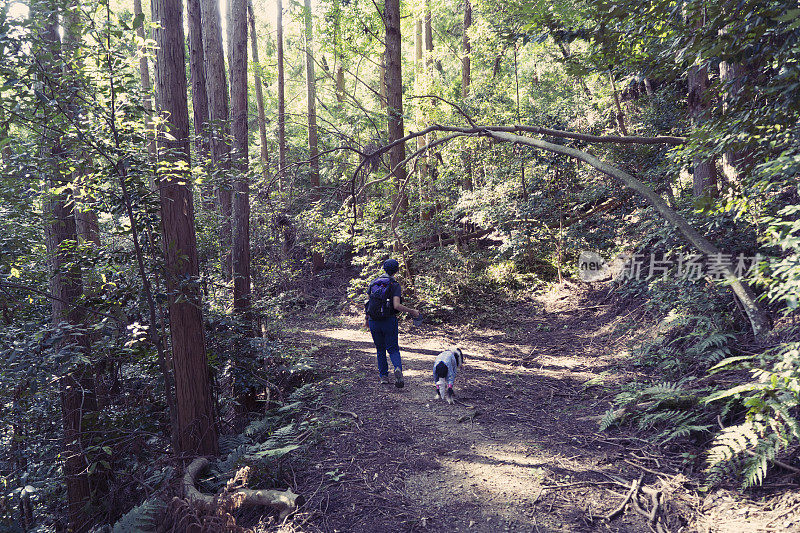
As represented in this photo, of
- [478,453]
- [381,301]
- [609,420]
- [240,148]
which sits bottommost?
[478,453]

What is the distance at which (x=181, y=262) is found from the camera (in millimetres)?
5184

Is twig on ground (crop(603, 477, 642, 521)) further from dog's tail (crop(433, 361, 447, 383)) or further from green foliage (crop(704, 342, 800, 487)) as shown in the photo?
dog's tail (crop(433, 361, 447, 383))

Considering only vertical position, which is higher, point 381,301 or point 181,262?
point 181,262

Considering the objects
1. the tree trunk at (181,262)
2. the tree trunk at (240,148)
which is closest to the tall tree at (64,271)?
the tree trunk at (181,262)

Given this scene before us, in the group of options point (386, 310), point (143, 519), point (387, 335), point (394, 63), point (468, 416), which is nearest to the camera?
point (143, 519)

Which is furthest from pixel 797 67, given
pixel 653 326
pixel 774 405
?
pixel 653 326

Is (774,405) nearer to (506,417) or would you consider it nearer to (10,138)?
(506,417)

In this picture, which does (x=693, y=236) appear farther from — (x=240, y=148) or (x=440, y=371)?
(x=240, y=148)

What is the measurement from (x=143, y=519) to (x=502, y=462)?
339 cm

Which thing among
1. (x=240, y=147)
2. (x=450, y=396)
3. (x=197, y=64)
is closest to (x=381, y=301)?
(x=450, y=396)

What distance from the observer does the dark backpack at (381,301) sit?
6.63m

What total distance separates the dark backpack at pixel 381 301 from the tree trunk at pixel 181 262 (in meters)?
2.30

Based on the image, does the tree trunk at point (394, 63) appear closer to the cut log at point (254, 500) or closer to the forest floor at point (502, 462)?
the forest floor at point (502, 462)

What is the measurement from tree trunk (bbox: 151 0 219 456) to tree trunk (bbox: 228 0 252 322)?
2255 mm
